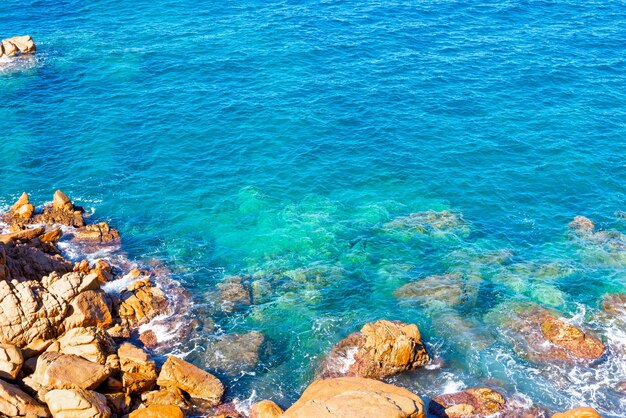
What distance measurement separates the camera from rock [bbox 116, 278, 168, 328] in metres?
58.8

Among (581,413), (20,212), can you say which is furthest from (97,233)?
(581,413)

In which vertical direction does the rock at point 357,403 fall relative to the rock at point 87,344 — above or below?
below

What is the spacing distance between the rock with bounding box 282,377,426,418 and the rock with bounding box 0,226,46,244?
37863 mm

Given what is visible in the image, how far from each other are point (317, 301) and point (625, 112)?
59.2 meters

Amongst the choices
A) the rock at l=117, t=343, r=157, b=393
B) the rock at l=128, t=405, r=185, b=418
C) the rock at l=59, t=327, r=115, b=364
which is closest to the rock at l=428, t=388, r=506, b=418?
the rock at l=128, t=405, r=185, b=418

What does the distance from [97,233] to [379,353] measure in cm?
3768

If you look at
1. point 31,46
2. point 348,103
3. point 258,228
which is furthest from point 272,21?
point 258,228

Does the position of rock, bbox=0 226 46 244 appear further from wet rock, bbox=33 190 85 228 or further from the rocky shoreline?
wet rock, bbox=33 190 85 228

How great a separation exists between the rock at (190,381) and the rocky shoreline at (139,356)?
0.08 metres

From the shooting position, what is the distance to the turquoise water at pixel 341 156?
198 ft

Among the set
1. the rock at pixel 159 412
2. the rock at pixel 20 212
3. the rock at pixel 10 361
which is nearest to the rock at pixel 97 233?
the rock at pixel 20 212

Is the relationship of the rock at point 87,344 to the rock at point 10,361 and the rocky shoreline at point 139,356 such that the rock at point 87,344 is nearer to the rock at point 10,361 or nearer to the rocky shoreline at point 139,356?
the rocky shoreline at point 139,356

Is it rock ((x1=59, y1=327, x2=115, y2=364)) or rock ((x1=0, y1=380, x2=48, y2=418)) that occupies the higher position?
rock ((x1=0, y1=380, x2=48, y2=418))

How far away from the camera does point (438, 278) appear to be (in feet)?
215
